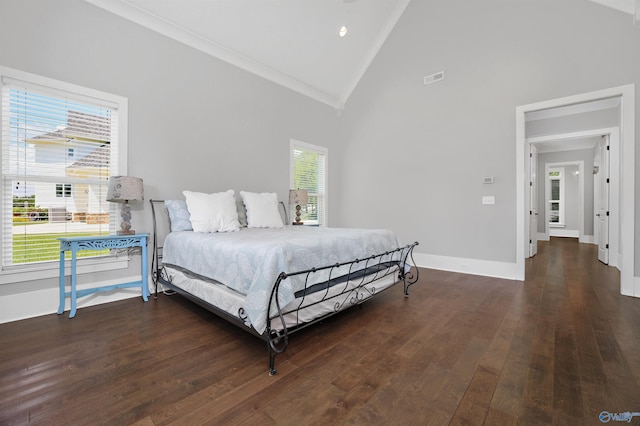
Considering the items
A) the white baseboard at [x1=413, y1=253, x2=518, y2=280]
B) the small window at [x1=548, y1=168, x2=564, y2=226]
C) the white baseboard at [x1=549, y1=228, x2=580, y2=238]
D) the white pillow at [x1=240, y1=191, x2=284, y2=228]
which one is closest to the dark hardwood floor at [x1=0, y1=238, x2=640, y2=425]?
the white baseboard at [x1=413, y1=253, x2=518, y2=280]

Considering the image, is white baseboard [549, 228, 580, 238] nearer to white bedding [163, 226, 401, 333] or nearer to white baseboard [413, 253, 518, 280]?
white baseboard [413, 253, 518, 280]

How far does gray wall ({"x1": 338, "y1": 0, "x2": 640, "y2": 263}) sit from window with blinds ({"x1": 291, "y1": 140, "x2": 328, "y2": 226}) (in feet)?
Result: 2.20

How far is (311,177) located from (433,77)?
2708 millimetres

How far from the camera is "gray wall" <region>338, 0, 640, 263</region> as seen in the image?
3.41m

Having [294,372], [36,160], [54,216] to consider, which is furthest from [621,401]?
[36,160]

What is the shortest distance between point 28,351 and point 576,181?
13.1 meters

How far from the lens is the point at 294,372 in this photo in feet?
5.59

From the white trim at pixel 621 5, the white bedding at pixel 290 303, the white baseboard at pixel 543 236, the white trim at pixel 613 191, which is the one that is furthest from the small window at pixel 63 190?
the white baseboard at pixel 543 236

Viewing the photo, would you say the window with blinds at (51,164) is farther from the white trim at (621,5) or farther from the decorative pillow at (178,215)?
the white trim at (621,5)

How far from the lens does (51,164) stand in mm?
2783

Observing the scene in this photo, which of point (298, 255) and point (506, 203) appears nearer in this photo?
point (298, 255)

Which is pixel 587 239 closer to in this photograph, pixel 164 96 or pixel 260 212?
pixel 260 212

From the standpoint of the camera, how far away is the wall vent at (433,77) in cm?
449

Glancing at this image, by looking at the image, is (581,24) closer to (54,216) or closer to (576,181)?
(54,216)
